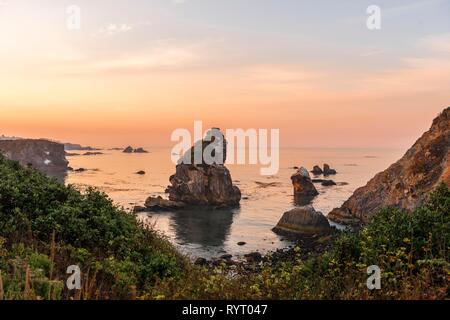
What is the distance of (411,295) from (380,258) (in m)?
2.62

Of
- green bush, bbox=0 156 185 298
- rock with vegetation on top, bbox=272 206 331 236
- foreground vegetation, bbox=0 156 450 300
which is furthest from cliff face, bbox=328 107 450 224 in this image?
green bush, bbox=0 156 185 298

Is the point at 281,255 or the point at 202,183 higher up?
the point at 202,183

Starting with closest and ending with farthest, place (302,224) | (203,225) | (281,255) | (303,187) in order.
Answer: (281,255)
(302,224)
(203,225)
(303,187)

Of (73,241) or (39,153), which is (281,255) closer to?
(73,241)

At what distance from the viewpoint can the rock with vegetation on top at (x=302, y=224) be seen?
161 feet

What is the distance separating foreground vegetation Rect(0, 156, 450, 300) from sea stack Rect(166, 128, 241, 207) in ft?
192

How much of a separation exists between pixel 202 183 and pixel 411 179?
38.7 metres

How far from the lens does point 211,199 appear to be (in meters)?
74.1

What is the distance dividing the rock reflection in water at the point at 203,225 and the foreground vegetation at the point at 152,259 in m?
31.5

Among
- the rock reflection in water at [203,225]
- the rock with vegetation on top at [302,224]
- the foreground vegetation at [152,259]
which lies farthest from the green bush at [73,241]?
the rock with vegetation on top at [302,224]

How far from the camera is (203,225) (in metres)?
55.0

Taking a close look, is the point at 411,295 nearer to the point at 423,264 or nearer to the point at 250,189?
the point at 423,264

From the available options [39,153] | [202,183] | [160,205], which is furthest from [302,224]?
[39,153]
